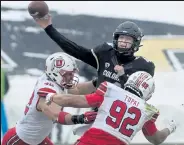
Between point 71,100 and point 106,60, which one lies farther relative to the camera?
point 106,60

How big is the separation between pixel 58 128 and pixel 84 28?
4.38 ft

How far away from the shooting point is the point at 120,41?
535 centimetres

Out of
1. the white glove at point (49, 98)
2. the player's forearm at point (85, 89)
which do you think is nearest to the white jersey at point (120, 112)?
the white glove at point (49, 98)

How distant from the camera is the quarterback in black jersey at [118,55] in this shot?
5353 mm

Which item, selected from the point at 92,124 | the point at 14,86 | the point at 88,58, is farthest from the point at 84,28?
the point at 92,124

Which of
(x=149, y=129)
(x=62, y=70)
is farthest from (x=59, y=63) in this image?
(x=149, y=129)

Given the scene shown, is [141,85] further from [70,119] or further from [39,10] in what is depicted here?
[39,10]

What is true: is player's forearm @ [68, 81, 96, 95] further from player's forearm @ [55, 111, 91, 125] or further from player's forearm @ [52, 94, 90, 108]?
player's forearm @ [52, 94, 90, 108]

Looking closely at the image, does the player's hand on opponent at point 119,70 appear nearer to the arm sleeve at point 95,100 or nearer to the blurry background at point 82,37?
the arm sleeve at point 95,100

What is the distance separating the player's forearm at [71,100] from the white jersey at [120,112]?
129 mm

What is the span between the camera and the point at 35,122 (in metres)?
5.61

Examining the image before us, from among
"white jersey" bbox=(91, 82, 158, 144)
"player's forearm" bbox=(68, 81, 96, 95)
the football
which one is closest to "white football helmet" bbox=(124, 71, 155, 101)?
"white jersey" bbox=(91, 82, 158, 144)

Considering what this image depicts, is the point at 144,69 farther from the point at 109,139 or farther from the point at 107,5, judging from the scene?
the point at 107,5

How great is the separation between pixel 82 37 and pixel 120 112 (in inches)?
163
